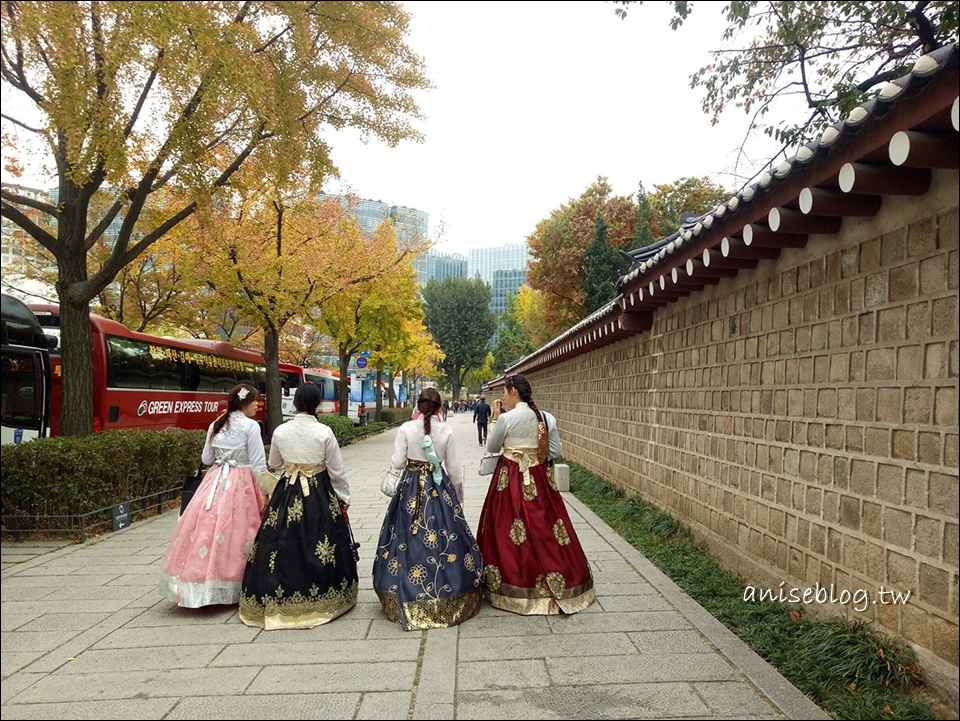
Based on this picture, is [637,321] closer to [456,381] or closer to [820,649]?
[820,649]

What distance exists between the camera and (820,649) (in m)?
3.65

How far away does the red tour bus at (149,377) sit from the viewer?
12.7 m

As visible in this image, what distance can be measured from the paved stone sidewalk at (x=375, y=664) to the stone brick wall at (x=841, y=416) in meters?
0.82

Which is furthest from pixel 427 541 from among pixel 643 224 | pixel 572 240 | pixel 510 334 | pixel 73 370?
pixel 510 334

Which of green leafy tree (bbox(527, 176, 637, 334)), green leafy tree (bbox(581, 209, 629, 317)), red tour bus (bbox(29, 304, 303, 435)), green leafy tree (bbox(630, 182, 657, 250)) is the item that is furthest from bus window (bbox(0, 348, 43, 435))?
green leafy tree (bbox(527, 176, 637, 334))

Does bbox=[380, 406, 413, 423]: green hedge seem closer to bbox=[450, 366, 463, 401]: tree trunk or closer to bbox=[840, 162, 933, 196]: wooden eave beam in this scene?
bbox=[450, 366, 463, 401]: tree trunk

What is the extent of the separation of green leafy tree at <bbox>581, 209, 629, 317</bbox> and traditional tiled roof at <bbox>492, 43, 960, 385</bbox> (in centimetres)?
2222

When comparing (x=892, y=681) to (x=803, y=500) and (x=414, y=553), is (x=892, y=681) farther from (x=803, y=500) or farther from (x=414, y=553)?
(x=414, y=553)

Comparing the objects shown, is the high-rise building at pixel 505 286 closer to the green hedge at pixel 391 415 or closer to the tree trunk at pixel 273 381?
the green hedge at pixel 391 415

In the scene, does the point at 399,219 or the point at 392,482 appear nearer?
the point at 392,482

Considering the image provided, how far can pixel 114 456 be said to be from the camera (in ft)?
25.4

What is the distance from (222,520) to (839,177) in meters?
4.55

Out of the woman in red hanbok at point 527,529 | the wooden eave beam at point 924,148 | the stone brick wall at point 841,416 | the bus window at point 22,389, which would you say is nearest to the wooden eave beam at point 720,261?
the stone brick wall at point 841,416

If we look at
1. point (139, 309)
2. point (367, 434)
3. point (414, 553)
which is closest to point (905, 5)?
point (414, 553)
